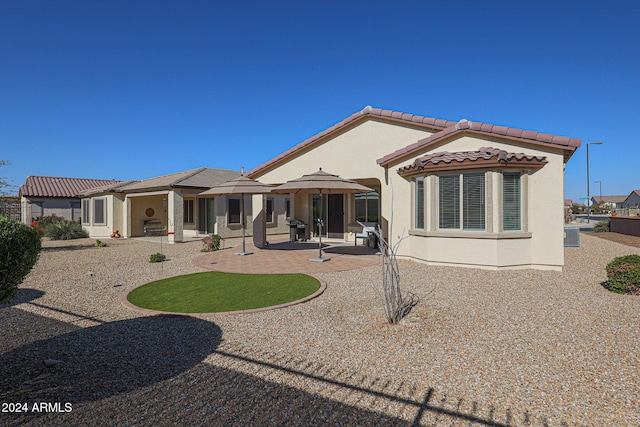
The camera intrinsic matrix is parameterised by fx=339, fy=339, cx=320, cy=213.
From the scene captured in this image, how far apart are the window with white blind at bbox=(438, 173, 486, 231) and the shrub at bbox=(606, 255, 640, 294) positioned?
10.3 ft

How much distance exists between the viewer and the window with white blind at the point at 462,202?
33.8 feet

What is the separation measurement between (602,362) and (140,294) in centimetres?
894

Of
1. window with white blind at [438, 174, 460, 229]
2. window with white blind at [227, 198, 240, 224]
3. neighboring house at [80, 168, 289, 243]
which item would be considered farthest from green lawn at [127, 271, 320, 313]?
window with white blind at [227, 198, 240, 224]

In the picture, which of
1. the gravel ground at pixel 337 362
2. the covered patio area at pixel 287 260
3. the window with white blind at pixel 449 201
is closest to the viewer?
the gravel ground at pixel 337 362

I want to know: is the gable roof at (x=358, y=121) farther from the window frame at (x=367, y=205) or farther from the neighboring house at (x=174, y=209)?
the neighboring house at (x=174, y=209)

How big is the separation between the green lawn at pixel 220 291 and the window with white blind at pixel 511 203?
6.09m

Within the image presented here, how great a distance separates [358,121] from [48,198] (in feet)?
96.3

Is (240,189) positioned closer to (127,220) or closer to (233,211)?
(233,211)

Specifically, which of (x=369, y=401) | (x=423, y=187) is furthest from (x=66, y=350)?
(x=423, y=187)

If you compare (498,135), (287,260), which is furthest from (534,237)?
(287,260)

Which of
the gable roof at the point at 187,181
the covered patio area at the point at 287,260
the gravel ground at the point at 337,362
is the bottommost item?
the gravel ground at the point at 337,362

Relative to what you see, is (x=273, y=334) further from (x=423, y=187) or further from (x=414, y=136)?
(x=414, y=136)

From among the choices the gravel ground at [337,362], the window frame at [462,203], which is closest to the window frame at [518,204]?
the window frame at [462,203]

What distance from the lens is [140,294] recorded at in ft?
27.1
